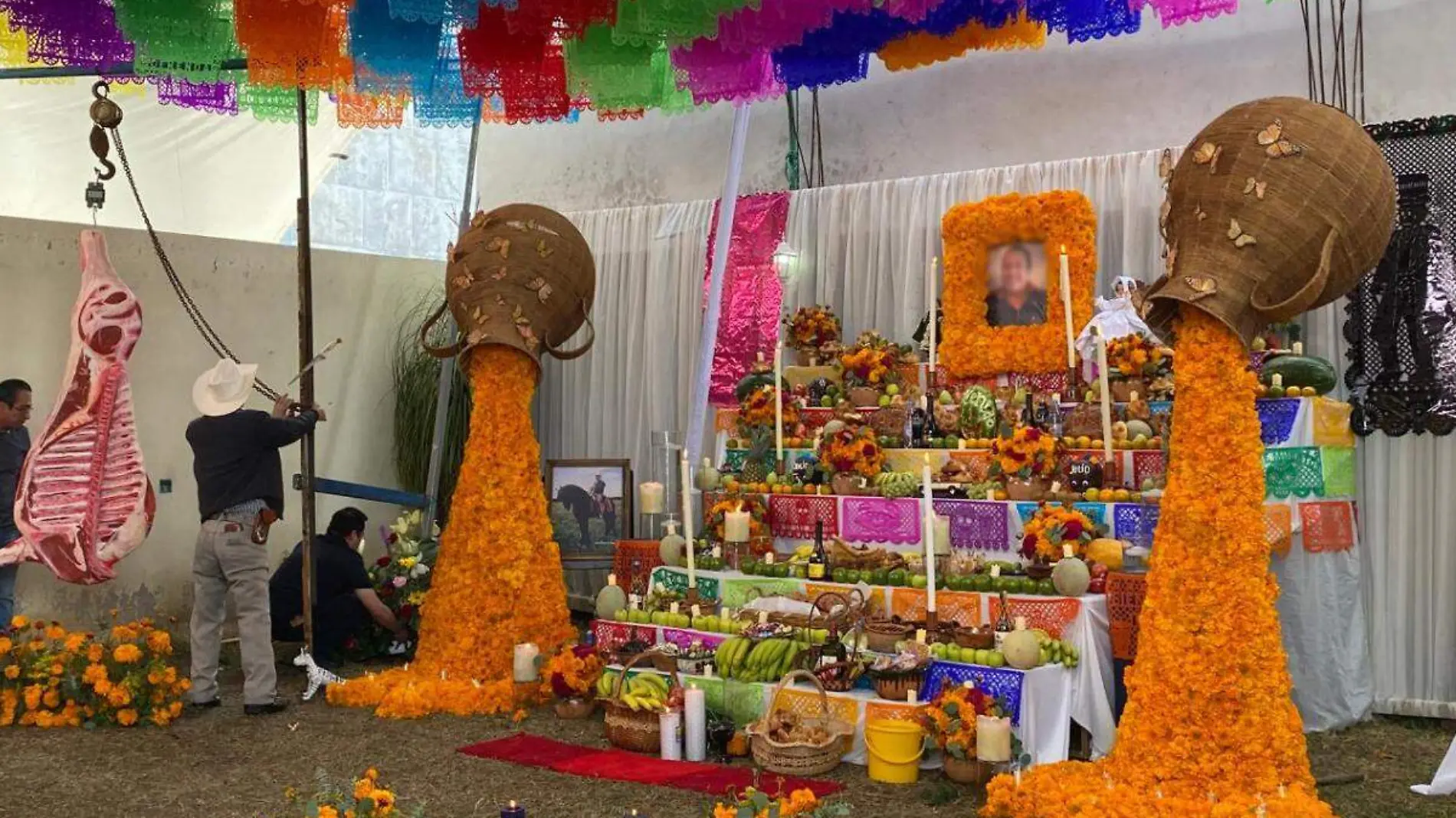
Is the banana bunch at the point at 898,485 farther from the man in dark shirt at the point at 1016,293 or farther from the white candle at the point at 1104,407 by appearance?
the man in dark shirt at the point at 1016,293

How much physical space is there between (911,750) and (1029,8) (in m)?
4.33

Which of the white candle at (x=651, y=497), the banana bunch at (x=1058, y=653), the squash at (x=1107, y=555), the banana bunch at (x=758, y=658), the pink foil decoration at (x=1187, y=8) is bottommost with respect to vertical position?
the banana bunch at (x=758, y=658)

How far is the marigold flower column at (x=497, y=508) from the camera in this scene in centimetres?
750

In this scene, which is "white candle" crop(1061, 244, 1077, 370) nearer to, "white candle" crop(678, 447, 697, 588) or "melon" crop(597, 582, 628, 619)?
"white candle" crop(678, 447, 697, 588)

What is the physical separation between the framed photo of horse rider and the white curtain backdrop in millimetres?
467

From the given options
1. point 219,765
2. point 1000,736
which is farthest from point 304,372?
point 1000,736

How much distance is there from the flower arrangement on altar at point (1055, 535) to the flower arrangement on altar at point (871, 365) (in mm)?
2196

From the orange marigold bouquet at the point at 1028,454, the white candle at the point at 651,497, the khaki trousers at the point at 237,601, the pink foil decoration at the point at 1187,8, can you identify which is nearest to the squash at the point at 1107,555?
the orange marigold bouquet at the point at 1028,454

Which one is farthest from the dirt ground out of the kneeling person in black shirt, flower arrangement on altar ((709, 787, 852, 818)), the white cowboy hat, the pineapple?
the pineapple

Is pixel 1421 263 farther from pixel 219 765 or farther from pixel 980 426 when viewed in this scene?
pixel 219 765

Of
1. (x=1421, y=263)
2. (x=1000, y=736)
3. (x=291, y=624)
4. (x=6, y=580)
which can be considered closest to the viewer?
(x=1000, y=736)

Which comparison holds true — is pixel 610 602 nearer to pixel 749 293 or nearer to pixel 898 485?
pixel 898 485

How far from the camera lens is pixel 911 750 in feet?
19.0

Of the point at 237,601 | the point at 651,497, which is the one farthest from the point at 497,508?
the point at 237,601
